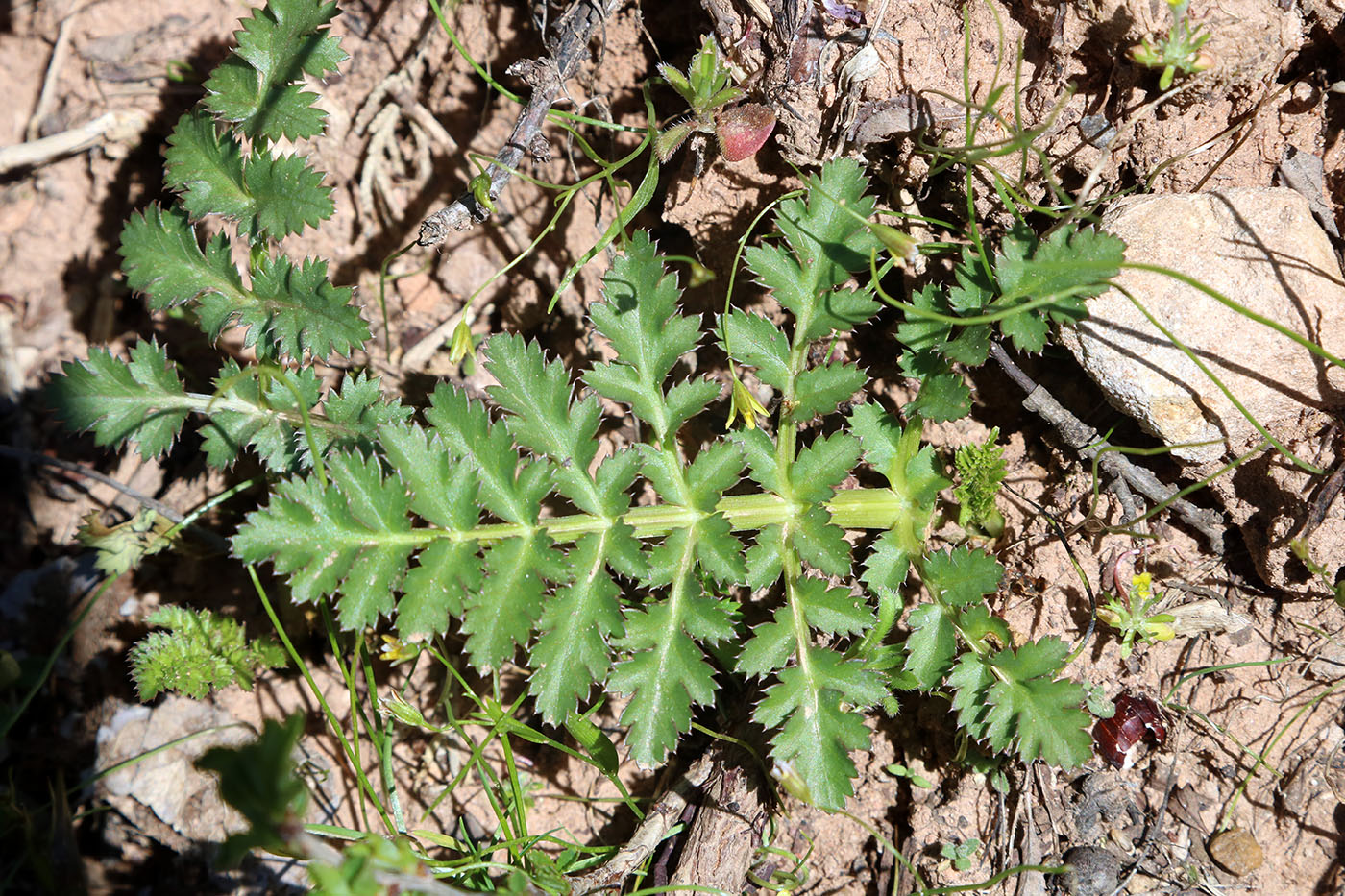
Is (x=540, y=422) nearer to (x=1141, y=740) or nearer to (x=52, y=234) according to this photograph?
(x=1141, y=740)

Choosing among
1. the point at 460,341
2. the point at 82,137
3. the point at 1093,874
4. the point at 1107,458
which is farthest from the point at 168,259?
Result: the point at 1093,874

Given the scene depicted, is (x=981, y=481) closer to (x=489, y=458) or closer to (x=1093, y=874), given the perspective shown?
(x=1093, y=874)

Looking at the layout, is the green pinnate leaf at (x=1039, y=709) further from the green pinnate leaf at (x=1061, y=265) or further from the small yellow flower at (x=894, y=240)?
the small yellow flower at (x=894, y=240)

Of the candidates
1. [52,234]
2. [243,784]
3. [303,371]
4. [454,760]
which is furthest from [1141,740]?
[52,234]

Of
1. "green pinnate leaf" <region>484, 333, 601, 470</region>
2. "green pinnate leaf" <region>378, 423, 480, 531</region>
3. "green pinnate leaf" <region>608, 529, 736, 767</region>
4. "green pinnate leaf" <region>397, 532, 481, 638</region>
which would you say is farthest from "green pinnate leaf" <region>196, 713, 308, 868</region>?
"green pinnate leaf" <region>484, 333, 601, 470</region>

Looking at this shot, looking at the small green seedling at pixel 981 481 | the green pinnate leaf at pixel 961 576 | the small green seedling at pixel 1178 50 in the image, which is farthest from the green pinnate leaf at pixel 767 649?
the small green seedling at pixel 1178 50

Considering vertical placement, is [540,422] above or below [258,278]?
below

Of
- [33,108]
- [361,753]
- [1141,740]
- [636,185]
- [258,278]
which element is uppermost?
[33,108]
